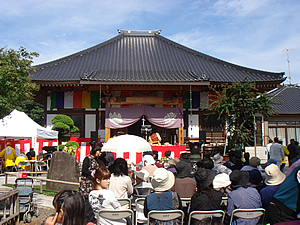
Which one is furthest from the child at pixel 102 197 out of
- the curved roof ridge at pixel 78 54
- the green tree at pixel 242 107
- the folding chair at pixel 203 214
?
the curved roof ridge at pixel 78 54

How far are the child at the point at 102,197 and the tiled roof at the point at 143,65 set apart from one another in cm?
939

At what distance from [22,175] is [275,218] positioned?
510cm

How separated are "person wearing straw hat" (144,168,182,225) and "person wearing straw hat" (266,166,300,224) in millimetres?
1149

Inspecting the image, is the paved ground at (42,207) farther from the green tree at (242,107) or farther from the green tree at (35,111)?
the green tree at (35,111)

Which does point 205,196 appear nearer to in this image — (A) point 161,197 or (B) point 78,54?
(A) point 161,197

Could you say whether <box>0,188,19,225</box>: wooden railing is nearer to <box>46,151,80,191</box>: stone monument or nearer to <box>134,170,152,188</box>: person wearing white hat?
<box>134,170,152,188</box>: person wearing white hat

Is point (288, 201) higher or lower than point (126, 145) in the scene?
lower

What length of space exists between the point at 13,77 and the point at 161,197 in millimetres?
4345

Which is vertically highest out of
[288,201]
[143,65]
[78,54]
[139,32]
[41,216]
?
[139,32]

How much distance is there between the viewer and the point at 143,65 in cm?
1594

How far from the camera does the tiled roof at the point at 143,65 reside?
13.7 metres

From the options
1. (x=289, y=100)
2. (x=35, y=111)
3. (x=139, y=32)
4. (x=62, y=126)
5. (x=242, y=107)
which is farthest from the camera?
(x=35, y=111)

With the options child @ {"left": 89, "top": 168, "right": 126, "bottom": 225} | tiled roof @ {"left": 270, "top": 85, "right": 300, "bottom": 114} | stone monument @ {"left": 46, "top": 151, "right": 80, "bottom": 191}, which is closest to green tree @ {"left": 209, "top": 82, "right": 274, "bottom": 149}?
stone monument @ {"left": 46, "top": 151, "right": 80, "bottom": 191}

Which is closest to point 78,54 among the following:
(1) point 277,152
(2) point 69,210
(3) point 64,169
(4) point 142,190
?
(3) point 64,169
